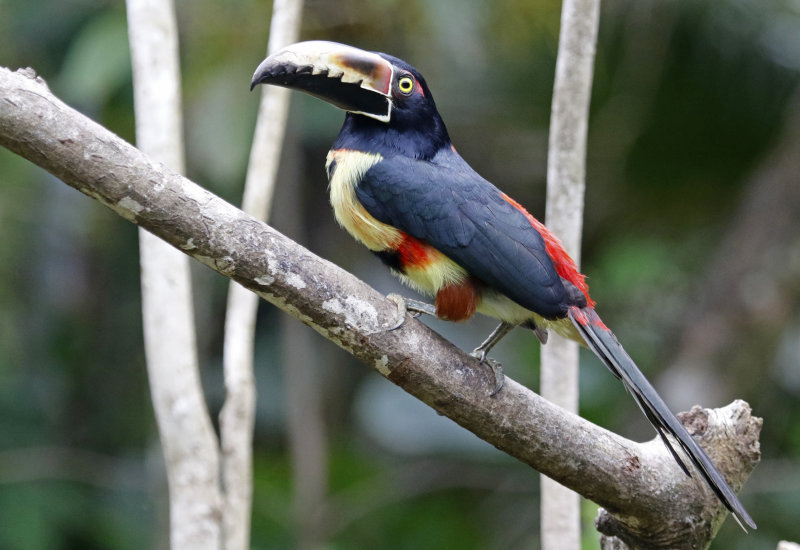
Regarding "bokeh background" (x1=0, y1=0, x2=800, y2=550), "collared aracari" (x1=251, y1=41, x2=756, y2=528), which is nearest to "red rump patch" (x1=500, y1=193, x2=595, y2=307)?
"collared aracari" (x1=251, y1=41, x2=756, y2=528)

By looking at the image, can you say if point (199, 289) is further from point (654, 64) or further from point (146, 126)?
point (654, 64)

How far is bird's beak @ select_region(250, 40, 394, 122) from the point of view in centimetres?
306

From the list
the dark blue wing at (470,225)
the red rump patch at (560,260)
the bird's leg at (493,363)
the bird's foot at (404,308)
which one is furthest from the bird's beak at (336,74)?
the bird's leg at (493,363)

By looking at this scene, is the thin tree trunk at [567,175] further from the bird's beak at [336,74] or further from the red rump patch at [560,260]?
the bird's beak at [336,74]

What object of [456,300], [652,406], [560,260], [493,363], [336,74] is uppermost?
[336,74]

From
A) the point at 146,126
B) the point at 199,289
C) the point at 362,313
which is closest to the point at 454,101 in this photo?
the point at 199,289

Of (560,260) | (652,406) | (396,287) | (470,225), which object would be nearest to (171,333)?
(470,225)

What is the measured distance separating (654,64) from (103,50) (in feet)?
11.2

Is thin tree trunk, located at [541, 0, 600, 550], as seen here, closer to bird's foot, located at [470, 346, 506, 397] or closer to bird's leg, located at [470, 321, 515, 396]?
bird's leg, located at [470, 321, 515, 396]

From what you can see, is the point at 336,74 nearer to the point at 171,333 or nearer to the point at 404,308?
the point at 404,308

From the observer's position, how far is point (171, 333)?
3564 millimetres

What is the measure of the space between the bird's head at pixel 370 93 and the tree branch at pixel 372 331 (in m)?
0.75

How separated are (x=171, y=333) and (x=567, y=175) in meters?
1.63

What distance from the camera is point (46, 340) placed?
7.17 metres
